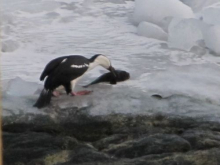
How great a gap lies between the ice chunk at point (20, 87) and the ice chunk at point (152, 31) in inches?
81.4

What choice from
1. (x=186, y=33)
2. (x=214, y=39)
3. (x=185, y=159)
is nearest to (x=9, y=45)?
(x=186, y=33)

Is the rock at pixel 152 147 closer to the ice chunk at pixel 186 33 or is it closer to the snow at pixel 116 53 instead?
the snow at pixel 116 53

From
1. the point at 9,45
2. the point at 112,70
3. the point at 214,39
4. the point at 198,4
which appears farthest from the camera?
the point at 198,4

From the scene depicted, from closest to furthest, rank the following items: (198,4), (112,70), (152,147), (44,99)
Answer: (152,147), (44,99), (112,70), (198,4)

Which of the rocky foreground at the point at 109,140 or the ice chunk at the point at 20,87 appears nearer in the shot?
the rocky foreground at the point at 109,140

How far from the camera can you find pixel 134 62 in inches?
274

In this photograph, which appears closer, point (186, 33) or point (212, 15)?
point (186, 33)

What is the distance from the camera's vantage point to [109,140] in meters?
4.75

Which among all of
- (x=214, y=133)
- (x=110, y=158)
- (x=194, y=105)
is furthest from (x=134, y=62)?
(x=110, y=158)

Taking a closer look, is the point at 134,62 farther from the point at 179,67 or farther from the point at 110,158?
the point at 110,158

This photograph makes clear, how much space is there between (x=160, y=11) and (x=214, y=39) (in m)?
1.22

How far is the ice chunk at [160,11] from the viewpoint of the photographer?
8297 mm

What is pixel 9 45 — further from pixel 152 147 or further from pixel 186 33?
pixel 152 147

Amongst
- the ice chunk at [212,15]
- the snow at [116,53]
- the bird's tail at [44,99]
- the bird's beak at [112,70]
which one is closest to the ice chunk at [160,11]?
the snow at [116,53]
